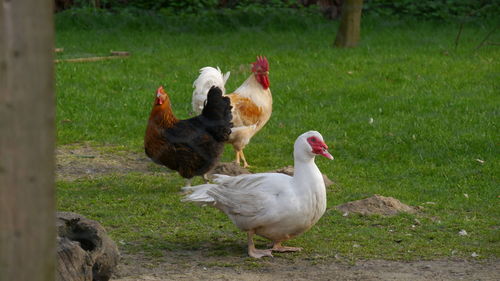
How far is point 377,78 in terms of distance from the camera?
14.6 meters

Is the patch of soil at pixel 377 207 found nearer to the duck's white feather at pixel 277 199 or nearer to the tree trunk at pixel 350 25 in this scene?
the duck's white feather at pixel 277 199

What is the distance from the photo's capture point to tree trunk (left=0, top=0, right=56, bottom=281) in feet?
7.76

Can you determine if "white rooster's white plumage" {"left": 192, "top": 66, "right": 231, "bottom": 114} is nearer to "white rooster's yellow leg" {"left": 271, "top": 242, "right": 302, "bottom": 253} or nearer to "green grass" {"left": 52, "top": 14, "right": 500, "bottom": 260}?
"green grass" {"left": 52, "top": 14, "right": 500, "bottom": 260}

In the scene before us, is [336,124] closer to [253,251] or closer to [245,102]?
[245,102]

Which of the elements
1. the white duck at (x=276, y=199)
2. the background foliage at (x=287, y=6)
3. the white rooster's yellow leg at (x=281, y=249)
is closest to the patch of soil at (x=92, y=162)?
the white duck at (x=276, y=199)

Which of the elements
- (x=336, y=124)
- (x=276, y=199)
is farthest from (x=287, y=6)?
(x=276, y=199)

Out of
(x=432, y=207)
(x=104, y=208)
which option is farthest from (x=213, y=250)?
(x=432, y=207)

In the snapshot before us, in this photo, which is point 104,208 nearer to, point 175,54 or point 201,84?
point 201,84

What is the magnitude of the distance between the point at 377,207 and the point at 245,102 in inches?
96.4

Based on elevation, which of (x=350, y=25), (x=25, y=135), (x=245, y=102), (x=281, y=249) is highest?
(x=25, y=135)

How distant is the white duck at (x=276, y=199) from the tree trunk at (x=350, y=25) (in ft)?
34.8

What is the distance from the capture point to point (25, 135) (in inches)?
93.7

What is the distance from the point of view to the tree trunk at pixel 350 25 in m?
17.0

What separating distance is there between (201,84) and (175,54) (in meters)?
6.50
